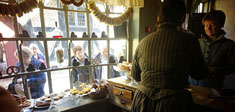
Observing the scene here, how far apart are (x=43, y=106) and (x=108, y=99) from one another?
728 millimetres

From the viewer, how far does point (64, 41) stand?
1.70m

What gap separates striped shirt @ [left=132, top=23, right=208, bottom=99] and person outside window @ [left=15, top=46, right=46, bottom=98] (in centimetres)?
125

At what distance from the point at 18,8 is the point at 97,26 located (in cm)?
90

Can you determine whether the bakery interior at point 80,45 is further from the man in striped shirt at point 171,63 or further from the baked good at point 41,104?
the man in striped shirt at point 171,63

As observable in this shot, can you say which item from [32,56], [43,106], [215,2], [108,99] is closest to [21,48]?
[32,56]

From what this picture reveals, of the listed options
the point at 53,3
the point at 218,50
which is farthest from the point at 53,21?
the point at 218,50

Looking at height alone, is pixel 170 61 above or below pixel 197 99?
above

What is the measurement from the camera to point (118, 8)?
Result: 2053mm

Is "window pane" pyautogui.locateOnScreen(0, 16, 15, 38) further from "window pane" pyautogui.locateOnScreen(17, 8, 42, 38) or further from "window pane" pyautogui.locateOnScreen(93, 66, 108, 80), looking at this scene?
"window pane" pyautogui.locateOnScreen(93, 66, 108, 80)

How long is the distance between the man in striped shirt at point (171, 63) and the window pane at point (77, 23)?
3.59ft

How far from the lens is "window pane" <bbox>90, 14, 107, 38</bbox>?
1859mm

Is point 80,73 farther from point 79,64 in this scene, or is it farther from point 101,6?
point 101,6

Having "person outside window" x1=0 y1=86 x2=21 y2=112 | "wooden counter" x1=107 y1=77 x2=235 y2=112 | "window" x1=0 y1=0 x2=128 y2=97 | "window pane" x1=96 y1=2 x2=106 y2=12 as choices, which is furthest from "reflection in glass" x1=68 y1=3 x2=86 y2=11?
"person outside window" x1=0 y1=86 x2=21 y2=112

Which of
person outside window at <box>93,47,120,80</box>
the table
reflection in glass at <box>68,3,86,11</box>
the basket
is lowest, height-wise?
the table
